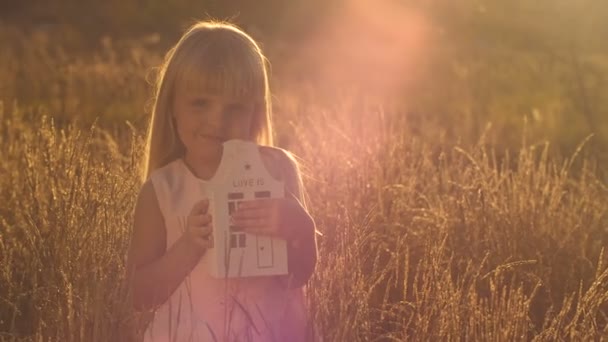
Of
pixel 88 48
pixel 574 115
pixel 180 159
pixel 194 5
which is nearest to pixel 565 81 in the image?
pixel 574 115

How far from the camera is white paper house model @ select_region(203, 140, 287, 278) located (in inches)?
91.1

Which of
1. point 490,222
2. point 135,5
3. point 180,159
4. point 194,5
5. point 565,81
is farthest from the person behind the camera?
point 135,5

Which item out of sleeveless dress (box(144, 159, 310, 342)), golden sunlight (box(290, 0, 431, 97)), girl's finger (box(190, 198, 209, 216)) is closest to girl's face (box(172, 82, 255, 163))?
sleeveless dress (box(144, 159, 310, 342))

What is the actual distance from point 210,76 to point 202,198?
302mm

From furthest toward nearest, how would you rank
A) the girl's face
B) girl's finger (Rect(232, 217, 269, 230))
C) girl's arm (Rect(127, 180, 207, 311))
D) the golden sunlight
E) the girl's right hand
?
the golden sunlight, the girl's face, girl's arm (Rect(127, 180, 207, 311)), the girl's right hand, girl's finger (Rect(232, 217, 269, 230))

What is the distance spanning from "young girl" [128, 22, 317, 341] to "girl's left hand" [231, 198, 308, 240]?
0.36 ft

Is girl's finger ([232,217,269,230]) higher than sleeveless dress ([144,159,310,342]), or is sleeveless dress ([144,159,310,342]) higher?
girl's finger ([232,217,269,230])

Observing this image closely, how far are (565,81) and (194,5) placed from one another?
26.6 ft

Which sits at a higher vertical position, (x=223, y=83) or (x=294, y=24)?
(x=294, y=24)

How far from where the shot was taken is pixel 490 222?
3.83 metres

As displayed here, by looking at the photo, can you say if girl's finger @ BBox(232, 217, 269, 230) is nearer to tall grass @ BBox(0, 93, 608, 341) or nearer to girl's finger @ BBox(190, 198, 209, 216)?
girl's finger @ BBox(190, 198, 209, 216)

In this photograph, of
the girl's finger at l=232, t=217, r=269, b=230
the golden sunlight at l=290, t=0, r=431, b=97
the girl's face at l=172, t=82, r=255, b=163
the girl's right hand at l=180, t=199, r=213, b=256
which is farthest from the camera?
the golden sunlight at l=290, t=0, r=431, b=97

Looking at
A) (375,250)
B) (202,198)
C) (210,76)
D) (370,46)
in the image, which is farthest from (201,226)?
(370,46)

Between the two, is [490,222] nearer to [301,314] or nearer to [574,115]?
[301,314]
